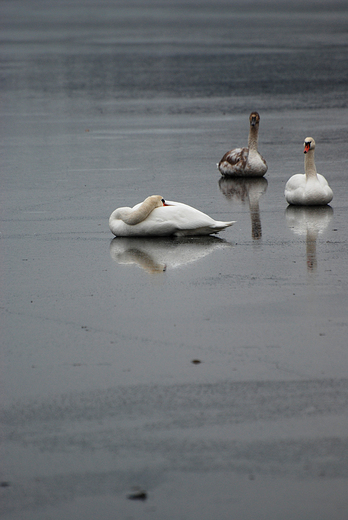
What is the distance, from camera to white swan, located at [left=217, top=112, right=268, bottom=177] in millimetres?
14906

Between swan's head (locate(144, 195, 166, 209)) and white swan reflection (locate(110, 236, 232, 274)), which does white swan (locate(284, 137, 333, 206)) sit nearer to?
white swan reflection (locate(110, 236, 232, 274))

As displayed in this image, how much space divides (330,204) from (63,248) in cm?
425

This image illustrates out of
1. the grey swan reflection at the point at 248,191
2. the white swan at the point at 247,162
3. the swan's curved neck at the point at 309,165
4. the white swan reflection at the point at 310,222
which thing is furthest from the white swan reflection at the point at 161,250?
the white swan at the point at 247,162

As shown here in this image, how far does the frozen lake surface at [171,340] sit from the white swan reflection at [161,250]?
4 cm

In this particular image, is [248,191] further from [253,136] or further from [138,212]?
[138,212]

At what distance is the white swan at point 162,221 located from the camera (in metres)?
10.5

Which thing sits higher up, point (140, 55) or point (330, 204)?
point (140, 55)

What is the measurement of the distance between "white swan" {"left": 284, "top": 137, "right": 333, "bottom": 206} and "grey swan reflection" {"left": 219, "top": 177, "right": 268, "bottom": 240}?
0.58m

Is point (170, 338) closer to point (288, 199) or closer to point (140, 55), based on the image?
point (288, 199)

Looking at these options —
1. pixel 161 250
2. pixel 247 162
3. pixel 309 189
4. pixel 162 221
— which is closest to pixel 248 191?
pixel 247 162

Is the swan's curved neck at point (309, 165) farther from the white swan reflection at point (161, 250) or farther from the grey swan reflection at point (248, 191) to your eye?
the white swan reflection at point (161, 250)

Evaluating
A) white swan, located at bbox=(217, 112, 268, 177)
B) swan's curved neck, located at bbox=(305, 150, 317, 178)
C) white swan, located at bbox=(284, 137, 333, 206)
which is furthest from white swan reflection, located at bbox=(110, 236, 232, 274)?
white swan, located at bbox=(217, 112, 268, 177)

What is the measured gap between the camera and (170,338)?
278 inches

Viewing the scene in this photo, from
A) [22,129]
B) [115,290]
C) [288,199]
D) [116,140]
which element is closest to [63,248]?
[115,290]
